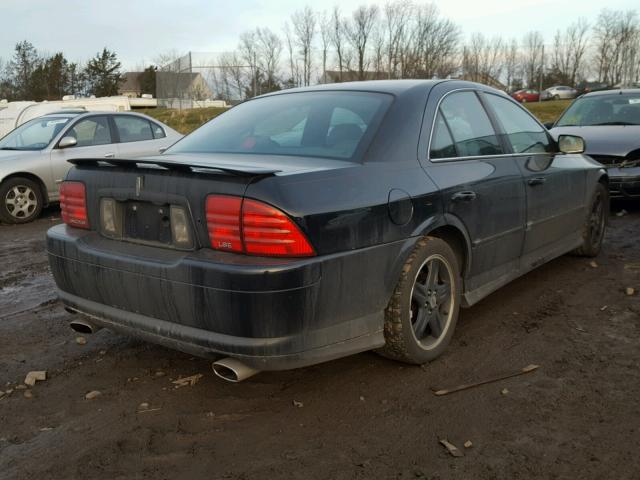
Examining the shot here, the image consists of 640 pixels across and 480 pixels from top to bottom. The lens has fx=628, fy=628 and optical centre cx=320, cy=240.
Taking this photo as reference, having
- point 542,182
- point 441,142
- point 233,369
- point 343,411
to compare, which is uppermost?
point 441,142

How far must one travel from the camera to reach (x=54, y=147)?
364 inches

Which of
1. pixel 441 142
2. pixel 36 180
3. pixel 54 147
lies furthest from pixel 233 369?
pixel 54 147

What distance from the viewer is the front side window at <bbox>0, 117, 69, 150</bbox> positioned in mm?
9469

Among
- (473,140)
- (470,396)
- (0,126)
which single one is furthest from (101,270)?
(0,126)

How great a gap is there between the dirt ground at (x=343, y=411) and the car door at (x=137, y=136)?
579 cm

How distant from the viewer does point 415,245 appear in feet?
10.7

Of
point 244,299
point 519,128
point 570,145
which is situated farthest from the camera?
point 570,145

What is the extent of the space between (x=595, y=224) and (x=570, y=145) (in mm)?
1135

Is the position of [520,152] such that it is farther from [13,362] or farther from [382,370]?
[13,362]

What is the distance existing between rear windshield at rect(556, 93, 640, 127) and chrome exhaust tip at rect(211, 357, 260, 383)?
7942mm

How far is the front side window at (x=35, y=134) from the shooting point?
9.47m

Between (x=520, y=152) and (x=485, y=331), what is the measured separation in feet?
4.29

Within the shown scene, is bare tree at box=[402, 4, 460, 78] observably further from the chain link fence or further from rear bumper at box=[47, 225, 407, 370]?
rear bumper at box=[47, 225, 407, 370]

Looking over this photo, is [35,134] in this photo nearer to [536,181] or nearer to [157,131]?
[157,131]
